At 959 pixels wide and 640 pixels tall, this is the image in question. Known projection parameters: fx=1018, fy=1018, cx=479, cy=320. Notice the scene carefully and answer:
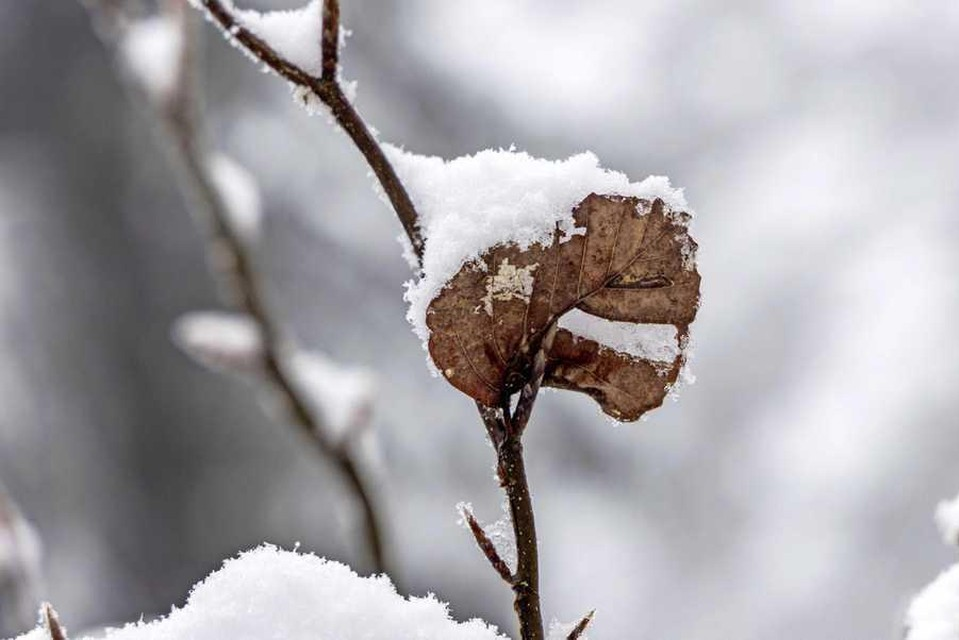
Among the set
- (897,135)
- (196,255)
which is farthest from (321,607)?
(897,135)

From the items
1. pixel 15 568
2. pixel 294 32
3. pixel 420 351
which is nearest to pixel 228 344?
pixel 15 568

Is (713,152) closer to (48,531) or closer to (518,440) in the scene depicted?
(48,531)

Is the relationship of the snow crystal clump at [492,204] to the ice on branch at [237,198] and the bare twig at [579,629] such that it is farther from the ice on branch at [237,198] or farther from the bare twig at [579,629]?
the ice on branch at [237,198]

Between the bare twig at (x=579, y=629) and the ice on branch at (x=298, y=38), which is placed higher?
the ice on branch at (x=298, y=38)

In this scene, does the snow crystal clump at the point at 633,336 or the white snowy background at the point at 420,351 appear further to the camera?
the white snowy background at the point at 420,351

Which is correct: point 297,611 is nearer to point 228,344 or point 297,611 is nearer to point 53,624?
point 53,624

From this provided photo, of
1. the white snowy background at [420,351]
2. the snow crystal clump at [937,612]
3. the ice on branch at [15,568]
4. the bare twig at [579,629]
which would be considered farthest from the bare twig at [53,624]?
the white snowy background at [420,351]
